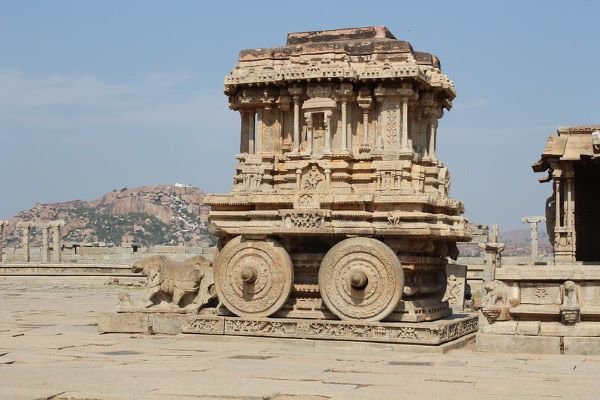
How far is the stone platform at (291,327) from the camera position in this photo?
14328 mm

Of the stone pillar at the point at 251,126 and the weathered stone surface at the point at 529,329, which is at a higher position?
the stone pillar at the point at 251,126

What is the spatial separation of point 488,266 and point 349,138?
17.9 metres

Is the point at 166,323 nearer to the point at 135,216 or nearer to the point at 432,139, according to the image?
the point at 432,139

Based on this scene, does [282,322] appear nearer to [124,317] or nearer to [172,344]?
[172,344]

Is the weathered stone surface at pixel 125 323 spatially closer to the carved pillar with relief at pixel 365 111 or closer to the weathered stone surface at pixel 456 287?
the carved pillar with relief at pixel 365 111

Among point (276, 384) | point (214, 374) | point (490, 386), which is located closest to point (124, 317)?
point (214, 374)

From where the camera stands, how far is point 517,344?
13.9 m

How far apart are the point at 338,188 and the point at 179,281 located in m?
3.29

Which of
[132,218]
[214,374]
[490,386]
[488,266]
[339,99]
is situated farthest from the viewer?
[132,218]

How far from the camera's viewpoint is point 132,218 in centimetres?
13625

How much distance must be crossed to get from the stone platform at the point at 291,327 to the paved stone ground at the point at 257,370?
17cm

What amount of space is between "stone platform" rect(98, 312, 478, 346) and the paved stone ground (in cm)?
17

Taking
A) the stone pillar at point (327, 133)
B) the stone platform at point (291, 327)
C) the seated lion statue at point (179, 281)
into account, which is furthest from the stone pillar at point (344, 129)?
the seated lion statue at point (179, 281)

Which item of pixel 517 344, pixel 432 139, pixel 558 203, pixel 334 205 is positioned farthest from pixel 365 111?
pixel 558 203
